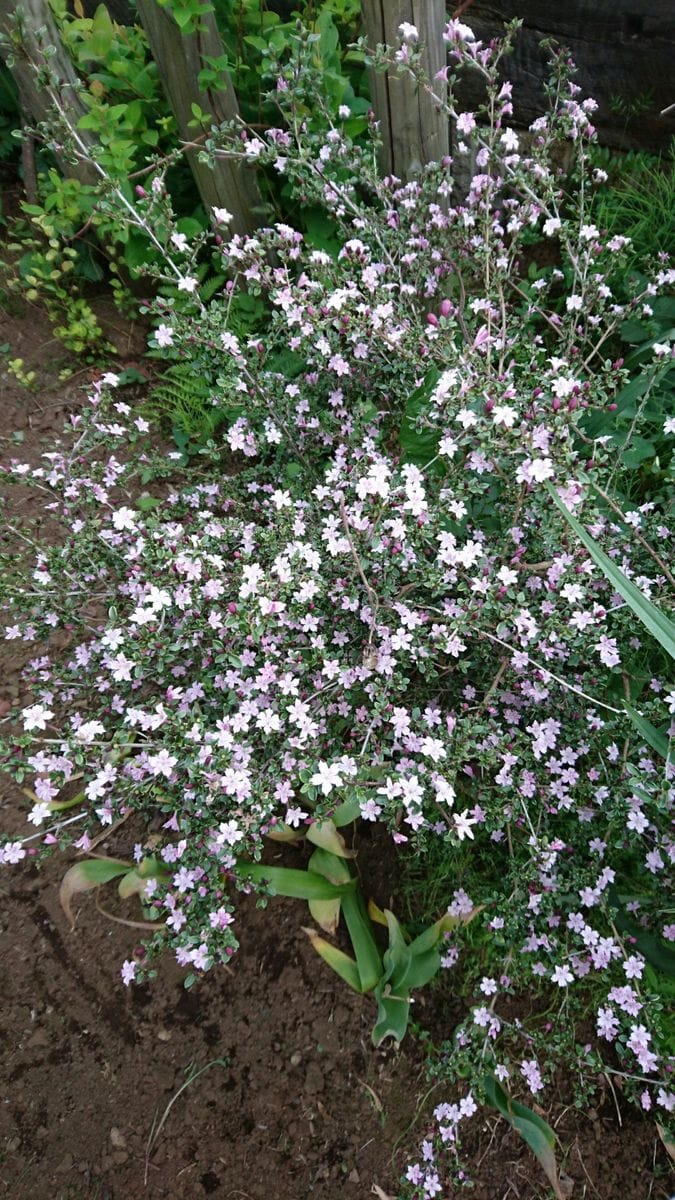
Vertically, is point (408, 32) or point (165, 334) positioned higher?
point (408, 32)

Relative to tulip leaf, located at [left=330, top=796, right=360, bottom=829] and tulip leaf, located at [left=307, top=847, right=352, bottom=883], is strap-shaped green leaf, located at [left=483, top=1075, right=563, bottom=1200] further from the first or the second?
tulip leaf, located at [left=330, top=796, right=360, bottom=829]

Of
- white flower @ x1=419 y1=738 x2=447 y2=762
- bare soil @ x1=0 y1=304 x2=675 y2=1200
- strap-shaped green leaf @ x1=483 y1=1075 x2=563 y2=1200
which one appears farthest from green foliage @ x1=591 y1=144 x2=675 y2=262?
strap-shaped green leaf @ x1=483 y1=1075 x2=563 y2=1200

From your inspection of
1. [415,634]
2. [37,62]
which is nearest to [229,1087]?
[415,634]

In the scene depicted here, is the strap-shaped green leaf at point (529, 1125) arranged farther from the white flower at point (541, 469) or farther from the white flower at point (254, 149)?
the white flower at point (254, 149)

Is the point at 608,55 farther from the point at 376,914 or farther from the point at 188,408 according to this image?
the point at 376,914

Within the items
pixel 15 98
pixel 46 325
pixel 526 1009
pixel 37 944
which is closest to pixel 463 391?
pixel 526 1009

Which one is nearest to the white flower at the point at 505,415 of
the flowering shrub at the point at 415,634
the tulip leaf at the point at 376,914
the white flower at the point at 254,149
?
the flowering shrub at the point at 415,634

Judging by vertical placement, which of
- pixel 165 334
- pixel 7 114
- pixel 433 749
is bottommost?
pixel 433 749

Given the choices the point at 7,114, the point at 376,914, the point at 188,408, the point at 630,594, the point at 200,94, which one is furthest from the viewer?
the point at 7,114
